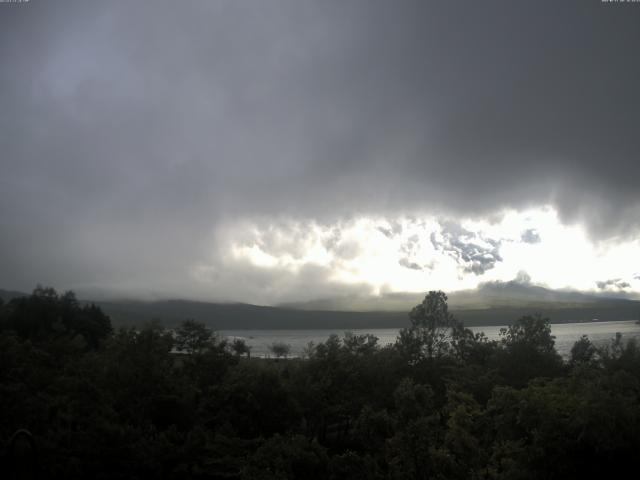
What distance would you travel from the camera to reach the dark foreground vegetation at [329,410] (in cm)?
1848

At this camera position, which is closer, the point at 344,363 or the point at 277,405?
the point at 277,405

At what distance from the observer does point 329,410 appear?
36125mm

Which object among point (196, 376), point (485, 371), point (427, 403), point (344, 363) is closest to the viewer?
point (427, 403)

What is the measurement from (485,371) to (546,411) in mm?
27844

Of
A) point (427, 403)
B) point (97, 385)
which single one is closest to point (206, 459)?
point (97, 385)

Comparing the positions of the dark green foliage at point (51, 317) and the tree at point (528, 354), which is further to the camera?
the dark green foliage at point (51, 317)

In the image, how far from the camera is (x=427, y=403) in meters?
26.4

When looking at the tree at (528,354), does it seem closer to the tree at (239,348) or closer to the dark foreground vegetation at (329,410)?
the dark foreground vegetation at (329,410)

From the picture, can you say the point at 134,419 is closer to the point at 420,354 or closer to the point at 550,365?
the point at 420,354

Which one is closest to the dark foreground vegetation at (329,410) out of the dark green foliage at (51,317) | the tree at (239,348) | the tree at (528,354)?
the tree at (528,354)

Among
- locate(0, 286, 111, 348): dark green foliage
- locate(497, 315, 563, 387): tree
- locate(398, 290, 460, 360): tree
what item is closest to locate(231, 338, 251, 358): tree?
locate(398, 290, 460, 360): tree

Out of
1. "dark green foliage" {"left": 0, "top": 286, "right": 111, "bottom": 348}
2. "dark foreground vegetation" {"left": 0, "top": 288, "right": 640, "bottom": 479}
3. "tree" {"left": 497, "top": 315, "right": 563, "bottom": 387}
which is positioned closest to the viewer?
"dark foreground vegetation" {"left": 0, "top": 288, "right": 640, "bottom": 479}

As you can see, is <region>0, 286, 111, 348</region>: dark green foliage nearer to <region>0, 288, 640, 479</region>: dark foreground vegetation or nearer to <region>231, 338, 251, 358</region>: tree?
<region>231, 338, 251, 358</region>: tree

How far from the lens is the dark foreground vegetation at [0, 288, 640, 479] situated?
60.6 ft
